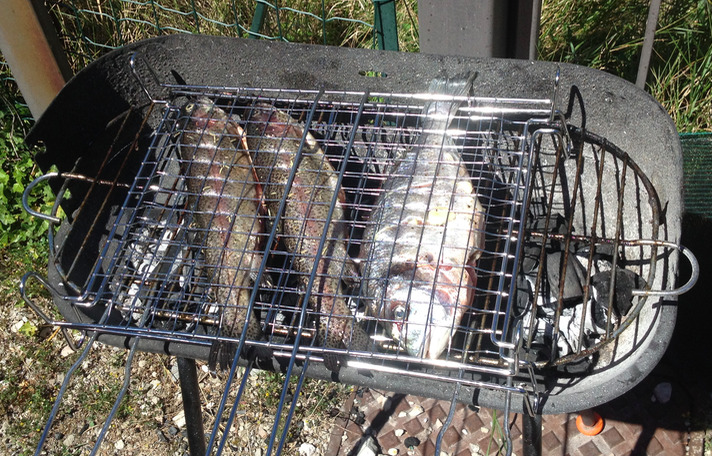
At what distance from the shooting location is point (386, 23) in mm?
3654

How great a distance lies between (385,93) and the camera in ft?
9.61

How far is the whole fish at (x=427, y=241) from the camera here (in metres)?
2.28

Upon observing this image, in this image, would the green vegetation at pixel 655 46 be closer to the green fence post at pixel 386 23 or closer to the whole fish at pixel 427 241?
the green fence post at pixel 386 23

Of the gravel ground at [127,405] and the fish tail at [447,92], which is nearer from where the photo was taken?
the fish tail at [447,92]

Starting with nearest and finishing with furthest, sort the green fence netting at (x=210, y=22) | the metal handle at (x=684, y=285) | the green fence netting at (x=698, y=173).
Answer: the metal handle at (x=684, y=285) < the green fence netting at (x=698, y=173) < the green fence netting at (x=210, y=22)

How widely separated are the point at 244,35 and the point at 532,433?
377 cm

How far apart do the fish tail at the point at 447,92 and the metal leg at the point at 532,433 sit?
4.47 ft

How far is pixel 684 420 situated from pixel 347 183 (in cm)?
220

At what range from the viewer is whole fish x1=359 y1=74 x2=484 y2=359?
2.28 meters

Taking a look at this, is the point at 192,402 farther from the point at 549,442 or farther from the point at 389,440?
the point at 549,442

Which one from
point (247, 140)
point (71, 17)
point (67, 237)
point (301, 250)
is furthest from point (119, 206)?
point (71, 17)

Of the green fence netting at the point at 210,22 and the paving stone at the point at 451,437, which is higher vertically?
the green fence netting at the point at 210,22

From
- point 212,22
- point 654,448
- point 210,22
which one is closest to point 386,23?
point 212,22

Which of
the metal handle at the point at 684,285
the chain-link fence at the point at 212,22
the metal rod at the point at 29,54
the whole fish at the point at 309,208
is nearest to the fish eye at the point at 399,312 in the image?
the whole fish at the point at 309,208
